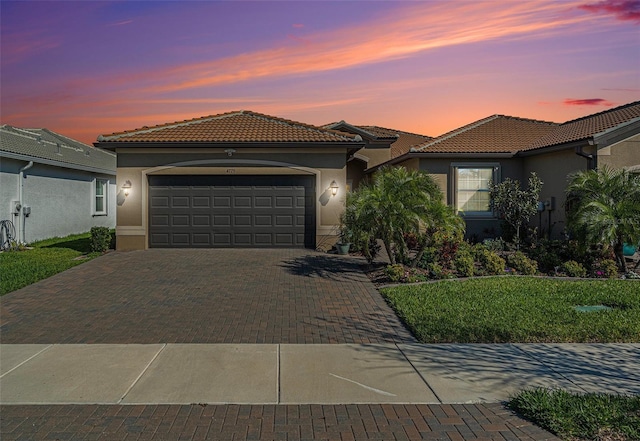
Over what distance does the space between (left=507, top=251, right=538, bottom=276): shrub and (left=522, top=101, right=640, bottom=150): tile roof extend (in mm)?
4799

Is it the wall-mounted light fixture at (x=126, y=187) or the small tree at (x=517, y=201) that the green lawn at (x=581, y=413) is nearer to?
the small tree at (x=517, y=201)

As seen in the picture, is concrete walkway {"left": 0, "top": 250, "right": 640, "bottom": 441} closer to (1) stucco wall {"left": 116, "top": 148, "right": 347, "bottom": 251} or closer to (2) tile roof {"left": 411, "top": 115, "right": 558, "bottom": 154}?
(1) stucco wall {"left": 116, "top": 148, "right": 347, "bottom": 251}

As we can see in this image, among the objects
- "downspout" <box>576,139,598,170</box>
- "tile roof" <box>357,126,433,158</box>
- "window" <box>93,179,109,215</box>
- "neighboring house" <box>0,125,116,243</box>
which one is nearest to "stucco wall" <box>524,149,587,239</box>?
"downspout" <box>576,139,598,170</box>

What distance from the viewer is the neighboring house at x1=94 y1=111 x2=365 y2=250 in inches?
669

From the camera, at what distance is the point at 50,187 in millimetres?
21000

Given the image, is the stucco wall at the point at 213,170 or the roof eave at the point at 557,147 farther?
the stucco wall at the point at 213,170

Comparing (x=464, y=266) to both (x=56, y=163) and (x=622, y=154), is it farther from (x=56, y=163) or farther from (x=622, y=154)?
(x=56, y=163)

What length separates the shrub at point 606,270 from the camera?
12.2 m

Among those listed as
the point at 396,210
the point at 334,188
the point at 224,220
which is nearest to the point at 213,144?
the point at 224,220

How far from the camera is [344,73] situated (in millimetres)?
15789

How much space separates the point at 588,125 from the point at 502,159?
2977 mm

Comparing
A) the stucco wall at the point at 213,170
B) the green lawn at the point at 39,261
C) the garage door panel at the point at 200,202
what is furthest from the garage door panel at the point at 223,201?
the green lawn at the point at 39,261

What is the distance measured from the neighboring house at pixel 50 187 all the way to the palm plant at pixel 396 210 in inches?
495

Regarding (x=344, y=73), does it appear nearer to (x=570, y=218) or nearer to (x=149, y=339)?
(x=570, y=218)
